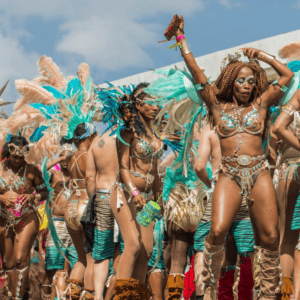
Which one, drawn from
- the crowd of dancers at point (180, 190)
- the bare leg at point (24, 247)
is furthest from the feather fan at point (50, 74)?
the bare leg at point (24, 247)

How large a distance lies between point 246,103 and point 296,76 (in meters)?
0.63

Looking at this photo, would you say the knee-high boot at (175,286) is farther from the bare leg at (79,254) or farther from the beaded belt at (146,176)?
the bare leg at (79,254)

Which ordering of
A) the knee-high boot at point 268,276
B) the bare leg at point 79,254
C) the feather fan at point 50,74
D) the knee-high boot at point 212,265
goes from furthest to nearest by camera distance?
1. the feather fan at point 50,74
2. the bare leg at point 79,254
3. the knee-high boot at point 212,265
4. the knee-high boot at point 268,276

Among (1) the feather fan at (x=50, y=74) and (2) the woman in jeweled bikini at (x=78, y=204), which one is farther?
(1) the feather fan at (x=50, y=74)

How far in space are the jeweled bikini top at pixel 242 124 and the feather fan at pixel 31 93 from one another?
4.72 m

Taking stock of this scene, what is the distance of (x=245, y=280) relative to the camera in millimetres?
4703

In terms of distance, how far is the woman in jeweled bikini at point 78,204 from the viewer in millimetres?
6230

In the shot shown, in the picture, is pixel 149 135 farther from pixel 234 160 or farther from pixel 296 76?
pixel 296 76

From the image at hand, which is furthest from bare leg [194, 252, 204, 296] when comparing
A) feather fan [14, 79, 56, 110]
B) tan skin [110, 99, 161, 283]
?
feather fan [14, 79, 56, 110]

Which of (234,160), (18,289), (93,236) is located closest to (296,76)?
(234,160)

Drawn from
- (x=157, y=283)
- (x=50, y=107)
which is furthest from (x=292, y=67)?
(x=50, y=107)

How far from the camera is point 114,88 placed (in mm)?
5516

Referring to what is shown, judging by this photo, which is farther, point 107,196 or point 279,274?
point 107,196

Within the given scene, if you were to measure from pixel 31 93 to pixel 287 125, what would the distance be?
5.49 meters
